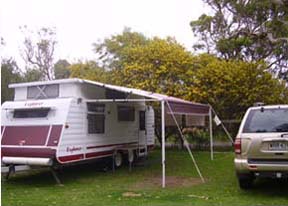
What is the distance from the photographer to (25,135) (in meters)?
11.0

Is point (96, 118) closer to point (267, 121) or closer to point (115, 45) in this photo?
point (267, 121)

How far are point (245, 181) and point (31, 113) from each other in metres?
5.85

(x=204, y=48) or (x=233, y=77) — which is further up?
(x=204, y=48)

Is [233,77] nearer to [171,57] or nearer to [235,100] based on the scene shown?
[235,100]

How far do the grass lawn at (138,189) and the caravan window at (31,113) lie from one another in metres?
1.75

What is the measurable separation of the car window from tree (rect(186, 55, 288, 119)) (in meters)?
10.8

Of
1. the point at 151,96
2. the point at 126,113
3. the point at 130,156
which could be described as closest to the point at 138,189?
the point at 151,96

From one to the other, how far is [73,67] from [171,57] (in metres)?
8.63

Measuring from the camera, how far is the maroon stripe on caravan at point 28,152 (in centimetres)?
1044

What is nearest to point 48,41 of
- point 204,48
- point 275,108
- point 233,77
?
point 204,48

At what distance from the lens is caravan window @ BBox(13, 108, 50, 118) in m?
11.1

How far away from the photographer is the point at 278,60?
24234 mm

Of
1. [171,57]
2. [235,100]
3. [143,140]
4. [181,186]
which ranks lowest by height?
[181,186]

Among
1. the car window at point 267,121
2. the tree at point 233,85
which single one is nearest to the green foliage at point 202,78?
the tree at point 233,85
